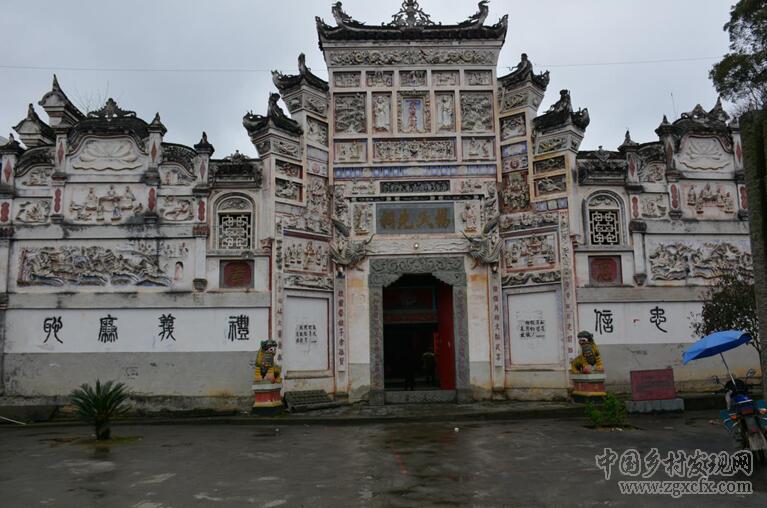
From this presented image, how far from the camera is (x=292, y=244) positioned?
57.0 feet

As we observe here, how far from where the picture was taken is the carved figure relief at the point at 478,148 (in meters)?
19.0

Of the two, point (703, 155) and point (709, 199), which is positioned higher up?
point (703, 155)

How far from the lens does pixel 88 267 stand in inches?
662

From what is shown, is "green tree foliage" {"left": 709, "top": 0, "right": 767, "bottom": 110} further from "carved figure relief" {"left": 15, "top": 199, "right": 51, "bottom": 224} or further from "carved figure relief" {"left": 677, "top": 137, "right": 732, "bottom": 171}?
"carved figure relief" {"left": 15, "top": 199, "right": 51, "bottom": 224}

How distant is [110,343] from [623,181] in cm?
1497

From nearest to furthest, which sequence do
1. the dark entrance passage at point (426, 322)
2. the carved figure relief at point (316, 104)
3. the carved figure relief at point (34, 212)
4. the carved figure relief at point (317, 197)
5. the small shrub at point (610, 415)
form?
1. the small shrub at point (610, 415)
2. the carved figure relief at point (34, 212)
3. the carved figure relief at point (317, 197)
4. the carved figure relief at point (316, 104)
5. the dark entrance passage at point (426, 322)

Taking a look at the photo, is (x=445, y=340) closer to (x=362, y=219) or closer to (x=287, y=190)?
(x=362, y=219)

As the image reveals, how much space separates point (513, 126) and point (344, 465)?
41.9ft

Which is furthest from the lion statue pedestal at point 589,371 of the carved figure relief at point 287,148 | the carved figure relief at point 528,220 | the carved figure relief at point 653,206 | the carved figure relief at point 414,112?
the carved figure relief at point 287,148

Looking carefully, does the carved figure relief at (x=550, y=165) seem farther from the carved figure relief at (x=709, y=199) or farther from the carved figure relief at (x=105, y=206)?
the carved figure relief at (x=105, y=206)

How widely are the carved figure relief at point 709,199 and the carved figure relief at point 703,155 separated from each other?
61 centimetres

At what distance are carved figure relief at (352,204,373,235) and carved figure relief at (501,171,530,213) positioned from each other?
4085 mm

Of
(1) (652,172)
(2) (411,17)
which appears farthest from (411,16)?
(1) (652,172)

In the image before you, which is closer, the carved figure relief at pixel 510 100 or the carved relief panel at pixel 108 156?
the carved relief panel at pixel 108 156
